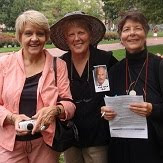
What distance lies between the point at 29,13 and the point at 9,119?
0.88m

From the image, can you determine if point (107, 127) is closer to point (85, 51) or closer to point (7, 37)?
point (85, 51)

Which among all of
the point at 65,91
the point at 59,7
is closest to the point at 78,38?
the point at 65,91

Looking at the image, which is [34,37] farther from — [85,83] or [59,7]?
[59,7]

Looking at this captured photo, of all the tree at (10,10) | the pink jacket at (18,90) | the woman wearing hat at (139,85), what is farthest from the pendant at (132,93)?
the tree at (10,10)

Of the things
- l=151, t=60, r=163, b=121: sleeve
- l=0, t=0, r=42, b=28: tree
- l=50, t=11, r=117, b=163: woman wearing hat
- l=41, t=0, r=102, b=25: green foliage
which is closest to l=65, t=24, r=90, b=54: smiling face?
l=50, t=11, r=117, b=163: woman wearing hat

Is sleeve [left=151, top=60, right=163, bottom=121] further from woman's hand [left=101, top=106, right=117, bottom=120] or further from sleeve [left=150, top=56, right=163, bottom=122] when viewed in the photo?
woman's hand [left=101, top=106, right=117, bottom=120]

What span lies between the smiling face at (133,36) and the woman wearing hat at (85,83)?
17.0 inches

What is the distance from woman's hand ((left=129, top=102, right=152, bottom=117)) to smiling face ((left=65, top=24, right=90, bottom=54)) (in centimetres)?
77

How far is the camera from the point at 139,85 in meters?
3.05

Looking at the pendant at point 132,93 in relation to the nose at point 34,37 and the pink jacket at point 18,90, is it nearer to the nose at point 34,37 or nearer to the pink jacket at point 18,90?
the pink jacket at point 18,90

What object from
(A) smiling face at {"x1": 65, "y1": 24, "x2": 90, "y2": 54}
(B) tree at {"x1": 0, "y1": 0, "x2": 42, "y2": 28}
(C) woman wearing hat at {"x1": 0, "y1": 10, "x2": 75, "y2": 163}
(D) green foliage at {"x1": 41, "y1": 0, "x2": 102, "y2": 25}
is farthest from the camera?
(B) tree at {"x1": 0, "y1": 0, "x2": 42, "y2": 28}

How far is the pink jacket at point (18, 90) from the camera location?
297 cm

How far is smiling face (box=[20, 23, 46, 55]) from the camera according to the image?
3014mm

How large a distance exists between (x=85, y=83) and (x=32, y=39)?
67cm
